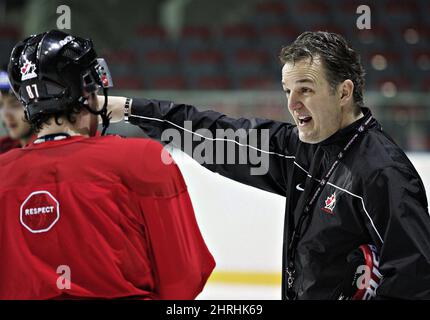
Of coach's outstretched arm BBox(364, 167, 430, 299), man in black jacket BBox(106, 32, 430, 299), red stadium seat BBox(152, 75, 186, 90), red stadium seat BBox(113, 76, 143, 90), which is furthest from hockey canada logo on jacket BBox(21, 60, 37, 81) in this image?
red stadium seat BBox(152, 75, 186, 90)

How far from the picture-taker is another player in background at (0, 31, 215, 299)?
1.33 meters

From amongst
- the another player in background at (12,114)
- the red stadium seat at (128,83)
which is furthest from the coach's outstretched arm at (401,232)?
the red stadium seat at (128,83)

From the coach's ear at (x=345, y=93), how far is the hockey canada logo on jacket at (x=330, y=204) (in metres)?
0.24

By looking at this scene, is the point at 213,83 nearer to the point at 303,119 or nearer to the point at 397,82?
the point at 397,82

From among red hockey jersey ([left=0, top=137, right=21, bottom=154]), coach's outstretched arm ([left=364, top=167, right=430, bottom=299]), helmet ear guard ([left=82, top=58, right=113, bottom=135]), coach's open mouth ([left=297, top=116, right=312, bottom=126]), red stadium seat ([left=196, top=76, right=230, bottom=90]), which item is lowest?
coach's outstretched arm ([left=364, top=167, right=430, bottom=299])

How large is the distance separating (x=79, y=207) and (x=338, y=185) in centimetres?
64

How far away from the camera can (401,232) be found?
4.83ft

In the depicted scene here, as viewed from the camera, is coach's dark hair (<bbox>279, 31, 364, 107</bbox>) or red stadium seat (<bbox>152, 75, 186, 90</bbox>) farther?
red stadium seat (<bbox>152, 75, 186, 90</bbox>)

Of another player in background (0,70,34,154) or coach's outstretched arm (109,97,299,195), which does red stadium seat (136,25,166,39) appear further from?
coach's outstretched arm (109,97,299,195)

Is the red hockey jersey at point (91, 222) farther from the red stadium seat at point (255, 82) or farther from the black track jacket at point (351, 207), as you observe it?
the red stadium seat at point (255, 82)

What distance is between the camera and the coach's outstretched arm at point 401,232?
1.46 m

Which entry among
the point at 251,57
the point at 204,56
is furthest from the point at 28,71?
the point at 204,56

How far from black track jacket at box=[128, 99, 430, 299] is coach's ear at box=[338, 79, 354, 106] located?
0.06 m

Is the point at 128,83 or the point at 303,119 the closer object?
the point at 303,119
